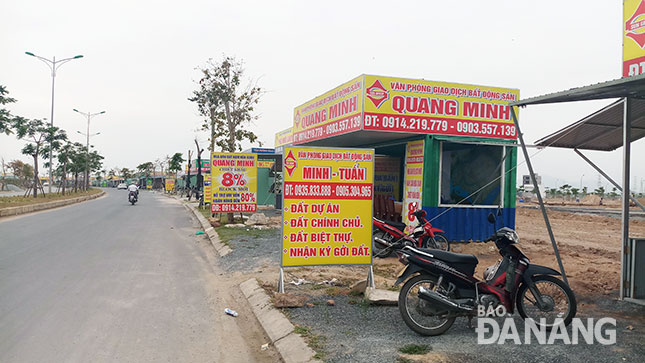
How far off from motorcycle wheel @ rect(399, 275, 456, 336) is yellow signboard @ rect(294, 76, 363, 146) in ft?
21.7

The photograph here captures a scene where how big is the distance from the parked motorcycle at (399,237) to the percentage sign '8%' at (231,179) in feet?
19.9

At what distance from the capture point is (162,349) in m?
4.66

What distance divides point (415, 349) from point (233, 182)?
38.5 feet

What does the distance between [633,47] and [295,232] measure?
24.8 ft

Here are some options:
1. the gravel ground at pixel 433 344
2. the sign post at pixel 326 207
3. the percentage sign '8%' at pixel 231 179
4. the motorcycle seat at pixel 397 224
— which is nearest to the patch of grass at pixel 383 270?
the motorcycle seat at pixel 397 224

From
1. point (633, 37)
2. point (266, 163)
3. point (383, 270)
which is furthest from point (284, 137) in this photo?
point (633, 37)

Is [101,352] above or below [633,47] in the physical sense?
below

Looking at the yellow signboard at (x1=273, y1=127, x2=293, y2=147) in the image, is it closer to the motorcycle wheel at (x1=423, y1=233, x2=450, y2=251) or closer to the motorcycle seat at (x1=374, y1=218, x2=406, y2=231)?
the motorcycle seat at (x1=374, y1=218, x2=406, y2=231)

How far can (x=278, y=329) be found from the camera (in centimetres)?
531

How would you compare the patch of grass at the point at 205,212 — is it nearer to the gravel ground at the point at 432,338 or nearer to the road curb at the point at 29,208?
the road curb at the point at 29,208

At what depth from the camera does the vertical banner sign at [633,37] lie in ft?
28.2

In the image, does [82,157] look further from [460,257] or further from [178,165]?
[460,257]

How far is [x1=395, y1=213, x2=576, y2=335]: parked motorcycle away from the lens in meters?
4.96

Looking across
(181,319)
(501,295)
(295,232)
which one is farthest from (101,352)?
(501,295)
